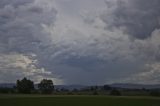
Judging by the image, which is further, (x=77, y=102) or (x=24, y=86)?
(x=24, y=86)

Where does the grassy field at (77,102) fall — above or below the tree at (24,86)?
below

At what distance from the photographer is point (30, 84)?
18550 centimetres

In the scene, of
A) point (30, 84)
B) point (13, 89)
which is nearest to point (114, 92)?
point (30, 84)

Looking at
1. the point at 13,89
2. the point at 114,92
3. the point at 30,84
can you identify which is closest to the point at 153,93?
the point at 114,92

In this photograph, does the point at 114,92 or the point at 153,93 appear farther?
the point at 114,92

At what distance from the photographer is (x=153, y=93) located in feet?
543

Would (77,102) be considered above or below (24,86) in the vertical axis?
below

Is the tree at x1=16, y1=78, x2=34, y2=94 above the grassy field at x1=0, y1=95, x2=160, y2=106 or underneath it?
above

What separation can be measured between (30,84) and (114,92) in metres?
52.2

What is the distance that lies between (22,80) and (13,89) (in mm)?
10620

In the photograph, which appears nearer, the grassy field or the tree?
the grassy field

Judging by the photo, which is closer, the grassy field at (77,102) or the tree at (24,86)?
the grassy field at (77,102)

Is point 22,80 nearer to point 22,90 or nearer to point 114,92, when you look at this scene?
point 22,90

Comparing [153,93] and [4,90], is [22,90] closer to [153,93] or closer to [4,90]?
[4,90]
